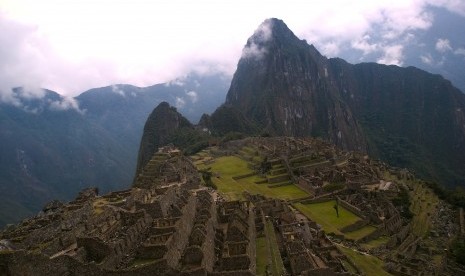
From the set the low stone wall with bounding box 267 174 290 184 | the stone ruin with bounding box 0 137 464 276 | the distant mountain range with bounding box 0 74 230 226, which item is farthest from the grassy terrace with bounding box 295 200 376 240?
the distant mountain range with bounding box 0 74 230 226

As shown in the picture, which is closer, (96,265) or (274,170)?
(96,265)

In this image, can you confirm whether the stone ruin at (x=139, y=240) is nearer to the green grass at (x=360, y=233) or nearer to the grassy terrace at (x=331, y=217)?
the grassy terrace at (x=331, y=217)

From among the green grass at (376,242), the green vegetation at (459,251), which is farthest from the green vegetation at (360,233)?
the green vegetation at (459,251)

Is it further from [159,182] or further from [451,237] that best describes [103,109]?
[451,237]

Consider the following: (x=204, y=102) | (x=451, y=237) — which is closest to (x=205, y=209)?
(x=451, y=237)

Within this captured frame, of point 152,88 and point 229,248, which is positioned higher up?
point 152,88

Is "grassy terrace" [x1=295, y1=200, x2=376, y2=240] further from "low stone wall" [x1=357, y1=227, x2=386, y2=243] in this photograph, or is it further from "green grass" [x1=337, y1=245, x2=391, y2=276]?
"green grass" [x1=337, y1=245, x2=391, y2=276]
